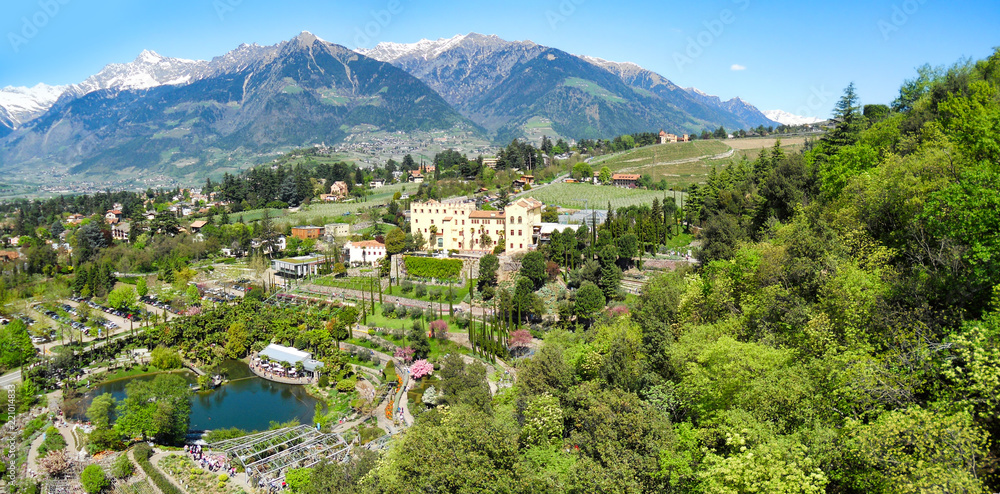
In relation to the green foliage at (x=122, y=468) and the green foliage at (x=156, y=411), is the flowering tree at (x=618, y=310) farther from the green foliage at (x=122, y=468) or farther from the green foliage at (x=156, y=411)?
the green foliage at (x=122, y=468)

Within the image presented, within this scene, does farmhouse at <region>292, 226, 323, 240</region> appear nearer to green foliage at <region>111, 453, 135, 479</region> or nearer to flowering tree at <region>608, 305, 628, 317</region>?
flowering tree at <region>608, 305, 628, 317</region>

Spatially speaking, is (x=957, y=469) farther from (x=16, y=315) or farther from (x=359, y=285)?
(x=16, y=315)

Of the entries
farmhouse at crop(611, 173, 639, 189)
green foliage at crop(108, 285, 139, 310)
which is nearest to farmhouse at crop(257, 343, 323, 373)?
green foliage at crop(108, 285, 139, 310)

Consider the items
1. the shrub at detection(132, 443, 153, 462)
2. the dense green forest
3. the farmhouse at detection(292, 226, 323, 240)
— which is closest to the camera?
the dense green forest

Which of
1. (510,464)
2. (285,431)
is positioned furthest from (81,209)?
(510,464)

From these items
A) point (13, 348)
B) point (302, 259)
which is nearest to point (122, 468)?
Answer: point (13, 348)

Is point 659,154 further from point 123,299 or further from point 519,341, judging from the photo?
point 123,299

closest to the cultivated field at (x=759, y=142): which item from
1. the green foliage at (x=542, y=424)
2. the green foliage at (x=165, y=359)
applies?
the green foliage at (x=542, y=424)
